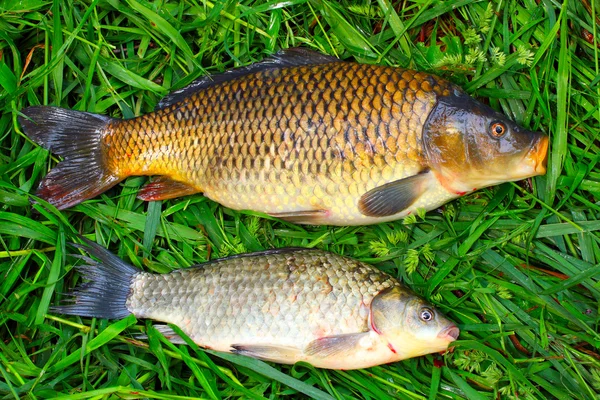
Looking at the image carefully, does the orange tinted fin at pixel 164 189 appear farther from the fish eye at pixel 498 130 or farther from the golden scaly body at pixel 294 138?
the fish eye at pixel 498 130

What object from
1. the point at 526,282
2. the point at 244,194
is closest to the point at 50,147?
the point at 244,194

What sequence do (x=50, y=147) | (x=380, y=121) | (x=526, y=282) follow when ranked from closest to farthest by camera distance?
(x=380, y=121) → (x=526, y=282) → (x=50, y=147)

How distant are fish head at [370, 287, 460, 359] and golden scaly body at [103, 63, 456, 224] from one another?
40 centimetres

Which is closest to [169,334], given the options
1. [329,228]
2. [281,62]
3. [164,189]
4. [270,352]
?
[270,352]

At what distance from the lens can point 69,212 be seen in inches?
118

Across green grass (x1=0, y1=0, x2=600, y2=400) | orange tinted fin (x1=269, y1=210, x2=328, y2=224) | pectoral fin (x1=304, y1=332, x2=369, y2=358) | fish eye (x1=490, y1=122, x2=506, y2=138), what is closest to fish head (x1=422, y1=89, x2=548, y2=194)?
fish eye (x1=490, y1=122, x2=506, y2=138)

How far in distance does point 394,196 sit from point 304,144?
449 mm

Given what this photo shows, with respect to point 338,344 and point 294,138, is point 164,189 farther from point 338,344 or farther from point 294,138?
point 338,344

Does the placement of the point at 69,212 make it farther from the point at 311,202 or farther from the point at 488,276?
the point at 488,276

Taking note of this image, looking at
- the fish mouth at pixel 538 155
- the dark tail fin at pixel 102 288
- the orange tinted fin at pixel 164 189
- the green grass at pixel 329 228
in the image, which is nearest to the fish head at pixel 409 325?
the green grass at pixel 329 228

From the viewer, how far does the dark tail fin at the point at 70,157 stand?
2.89m

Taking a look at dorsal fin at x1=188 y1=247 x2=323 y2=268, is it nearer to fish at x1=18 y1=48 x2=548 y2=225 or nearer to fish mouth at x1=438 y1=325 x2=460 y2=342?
fish at x1=18 y1=48 x2=548 y2=225

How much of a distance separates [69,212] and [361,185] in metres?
1.49

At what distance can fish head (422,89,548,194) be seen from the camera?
2.49 metres
